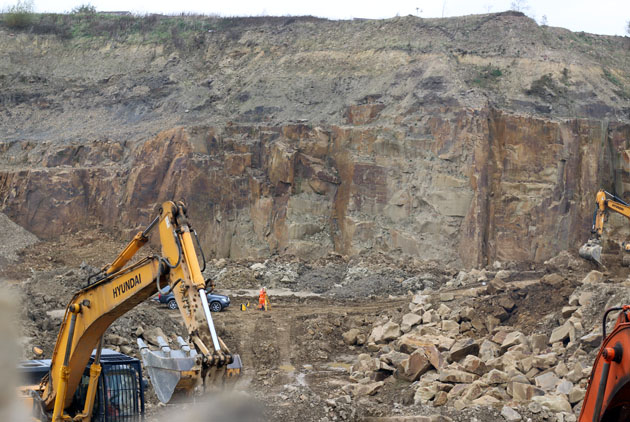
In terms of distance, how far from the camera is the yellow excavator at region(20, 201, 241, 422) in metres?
7.02

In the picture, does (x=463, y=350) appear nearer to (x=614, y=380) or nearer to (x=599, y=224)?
(x=599, y=224)

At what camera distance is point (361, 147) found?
32.3 m

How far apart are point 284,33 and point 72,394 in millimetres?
33172

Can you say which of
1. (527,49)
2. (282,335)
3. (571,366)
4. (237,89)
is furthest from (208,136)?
(571,366)

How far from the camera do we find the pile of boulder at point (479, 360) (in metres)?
13.5

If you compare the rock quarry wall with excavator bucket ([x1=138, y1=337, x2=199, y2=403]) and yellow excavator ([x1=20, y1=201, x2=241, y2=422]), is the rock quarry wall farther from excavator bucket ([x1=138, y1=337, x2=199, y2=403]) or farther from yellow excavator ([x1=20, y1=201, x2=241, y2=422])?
excavator bucket ([x1=138, y1=337, x2=199, y2=403])

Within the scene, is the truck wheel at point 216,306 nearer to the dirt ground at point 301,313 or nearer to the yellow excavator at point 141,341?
the dirt ground at point 301,313

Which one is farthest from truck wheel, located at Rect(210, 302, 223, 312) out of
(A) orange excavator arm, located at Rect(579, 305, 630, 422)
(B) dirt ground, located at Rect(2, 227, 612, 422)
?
(A) orange excavator arm, located at Rect(579, 305, 630, 422)

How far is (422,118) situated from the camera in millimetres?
32000

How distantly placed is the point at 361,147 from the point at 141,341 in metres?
24.5

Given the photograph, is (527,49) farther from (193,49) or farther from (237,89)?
(193,49)

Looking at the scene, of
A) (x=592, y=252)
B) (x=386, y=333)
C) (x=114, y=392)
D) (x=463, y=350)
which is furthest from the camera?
(x=592, y=252)

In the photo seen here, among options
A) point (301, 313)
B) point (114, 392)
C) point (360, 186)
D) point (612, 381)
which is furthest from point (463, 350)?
point (360, 186)

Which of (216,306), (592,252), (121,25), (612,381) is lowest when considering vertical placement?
(216,306)
